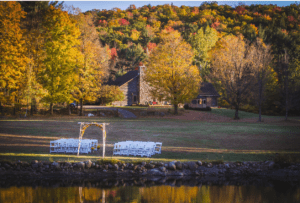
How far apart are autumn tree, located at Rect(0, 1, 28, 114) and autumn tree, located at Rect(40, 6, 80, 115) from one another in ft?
9.14

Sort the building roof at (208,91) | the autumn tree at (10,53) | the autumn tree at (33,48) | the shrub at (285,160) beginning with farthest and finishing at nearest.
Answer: the building roof at (208,91)
the autumn tree at (33,48)
the autumn tree at (10,53)
the shrub at (285,160)

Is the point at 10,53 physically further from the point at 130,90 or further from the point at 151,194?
the point at 130,90

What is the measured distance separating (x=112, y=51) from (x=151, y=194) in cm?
6956

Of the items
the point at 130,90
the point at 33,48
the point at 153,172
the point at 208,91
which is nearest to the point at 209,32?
the point at 208,91

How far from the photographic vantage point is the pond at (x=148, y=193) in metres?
11.4

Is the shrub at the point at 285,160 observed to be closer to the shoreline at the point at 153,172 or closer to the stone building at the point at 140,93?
the shoreline at the point at 153,172

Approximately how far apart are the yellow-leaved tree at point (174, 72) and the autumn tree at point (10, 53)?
16.5 m

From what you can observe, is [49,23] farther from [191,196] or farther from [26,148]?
[191,196]

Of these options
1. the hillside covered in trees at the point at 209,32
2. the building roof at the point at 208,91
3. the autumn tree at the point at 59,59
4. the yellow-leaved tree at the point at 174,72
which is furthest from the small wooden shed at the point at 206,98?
the autumn tree at the point at 59,59

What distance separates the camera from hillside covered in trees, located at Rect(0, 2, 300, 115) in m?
33.3

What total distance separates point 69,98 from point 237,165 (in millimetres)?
25110

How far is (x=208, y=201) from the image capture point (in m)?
11.5

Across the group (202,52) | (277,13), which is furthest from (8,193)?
(277,13)

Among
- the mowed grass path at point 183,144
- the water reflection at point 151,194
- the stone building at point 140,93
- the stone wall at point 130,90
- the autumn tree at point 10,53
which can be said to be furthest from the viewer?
the stone wall at point 130,90
